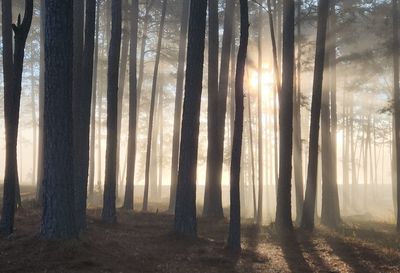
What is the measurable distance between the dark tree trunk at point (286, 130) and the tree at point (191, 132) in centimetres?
415

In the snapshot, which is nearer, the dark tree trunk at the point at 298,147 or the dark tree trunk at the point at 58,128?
the dark tree trunk at the point at 58,128

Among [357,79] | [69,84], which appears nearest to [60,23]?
[69,84]

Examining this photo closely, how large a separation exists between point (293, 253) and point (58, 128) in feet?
23.0

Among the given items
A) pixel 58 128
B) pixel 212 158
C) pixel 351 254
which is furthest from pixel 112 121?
pixel 351 254

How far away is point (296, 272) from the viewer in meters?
10.4

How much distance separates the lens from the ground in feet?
29.7

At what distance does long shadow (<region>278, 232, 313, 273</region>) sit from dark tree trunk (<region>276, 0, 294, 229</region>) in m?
0.82

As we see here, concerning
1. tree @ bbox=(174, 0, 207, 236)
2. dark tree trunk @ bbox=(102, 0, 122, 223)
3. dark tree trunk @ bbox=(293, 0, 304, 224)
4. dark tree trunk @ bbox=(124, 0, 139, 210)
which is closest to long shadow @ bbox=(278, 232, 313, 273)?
tree @ bbox=(174, 0, 207, 236)

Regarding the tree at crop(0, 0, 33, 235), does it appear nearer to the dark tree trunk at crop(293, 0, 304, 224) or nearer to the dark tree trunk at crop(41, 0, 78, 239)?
the dark tree trunk at crop(41, 0, 78, 239)

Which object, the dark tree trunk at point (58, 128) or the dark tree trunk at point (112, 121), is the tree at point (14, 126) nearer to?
the dark tree trunk at point (58, 128)

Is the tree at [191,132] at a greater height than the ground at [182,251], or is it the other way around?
the tree at [191,132]

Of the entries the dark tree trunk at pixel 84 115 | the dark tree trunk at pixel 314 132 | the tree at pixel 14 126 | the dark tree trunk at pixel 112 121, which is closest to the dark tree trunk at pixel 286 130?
the dark tree trunk at pixel 314 132

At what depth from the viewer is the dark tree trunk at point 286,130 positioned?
51.3 ft

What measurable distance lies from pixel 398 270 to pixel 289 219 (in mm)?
5192
